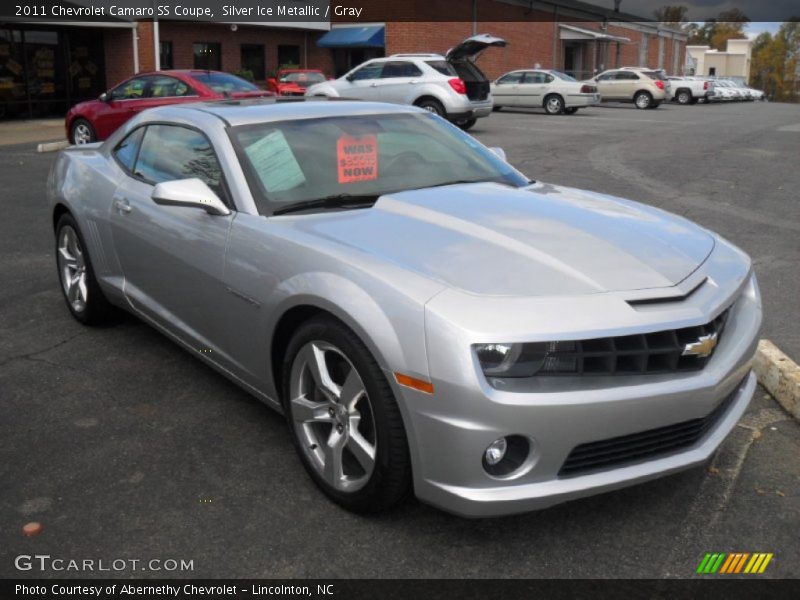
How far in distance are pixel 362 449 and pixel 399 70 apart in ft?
57.9

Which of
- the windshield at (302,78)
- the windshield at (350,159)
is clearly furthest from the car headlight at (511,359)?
the windshield at (302,78)

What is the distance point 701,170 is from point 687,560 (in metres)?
10.8

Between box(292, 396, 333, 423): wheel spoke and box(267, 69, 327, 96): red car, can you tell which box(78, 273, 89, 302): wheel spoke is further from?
box(267, 69, 327, 96): red car

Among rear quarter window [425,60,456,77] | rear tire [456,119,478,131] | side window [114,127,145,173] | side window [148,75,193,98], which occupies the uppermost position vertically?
rear quarter window [425,60,456,77]

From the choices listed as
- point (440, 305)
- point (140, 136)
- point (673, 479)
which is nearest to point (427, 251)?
A: point (440, 305)

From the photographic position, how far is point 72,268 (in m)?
5.59

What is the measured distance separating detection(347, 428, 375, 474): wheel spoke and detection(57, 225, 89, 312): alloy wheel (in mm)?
2922

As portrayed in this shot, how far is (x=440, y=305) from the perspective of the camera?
8.97 feet

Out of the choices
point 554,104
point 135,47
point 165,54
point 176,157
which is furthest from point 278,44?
point 176,157

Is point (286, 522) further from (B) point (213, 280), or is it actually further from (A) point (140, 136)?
(A) point (140, 136)

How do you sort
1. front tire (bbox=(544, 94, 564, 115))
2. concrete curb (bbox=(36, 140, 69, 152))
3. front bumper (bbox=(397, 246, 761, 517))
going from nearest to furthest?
front bumper (bbox=(397, 246, 761, 517)) → concrete curb (bbox=(36, 140, 69, 152)) → front tire (bbox=(544, 94, 564, 115))

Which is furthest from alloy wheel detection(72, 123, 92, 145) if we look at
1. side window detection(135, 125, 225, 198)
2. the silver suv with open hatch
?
side window detection(135, 125, 225, 198)

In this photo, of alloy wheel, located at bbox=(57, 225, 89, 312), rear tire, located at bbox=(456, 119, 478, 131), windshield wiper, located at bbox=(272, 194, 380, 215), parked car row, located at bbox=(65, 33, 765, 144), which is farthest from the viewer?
rear tire, located at bbox=(456, 119, 478, 131)

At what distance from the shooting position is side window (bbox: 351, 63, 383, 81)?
20109mm
